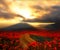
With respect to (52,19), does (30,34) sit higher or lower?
lower

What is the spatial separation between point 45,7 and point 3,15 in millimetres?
502

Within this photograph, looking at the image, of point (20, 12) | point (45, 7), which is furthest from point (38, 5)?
point (20, 12)

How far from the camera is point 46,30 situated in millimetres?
1624

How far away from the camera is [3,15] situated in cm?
165

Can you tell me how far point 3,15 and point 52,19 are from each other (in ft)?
1.88

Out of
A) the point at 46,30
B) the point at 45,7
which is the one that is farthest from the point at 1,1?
the point at 46,30

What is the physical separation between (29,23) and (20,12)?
0.56 feet

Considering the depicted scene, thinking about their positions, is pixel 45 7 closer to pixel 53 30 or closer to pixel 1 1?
pixel 53 30

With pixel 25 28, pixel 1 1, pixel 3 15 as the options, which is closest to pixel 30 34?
pixel 25 28

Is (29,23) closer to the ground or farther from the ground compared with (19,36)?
farther from the ground

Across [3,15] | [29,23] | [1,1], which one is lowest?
[29,23]

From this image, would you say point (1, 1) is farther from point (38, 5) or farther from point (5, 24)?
point (38, 5)

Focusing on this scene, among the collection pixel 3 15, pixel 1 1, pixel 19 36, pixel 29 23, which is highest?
pixel 1 1

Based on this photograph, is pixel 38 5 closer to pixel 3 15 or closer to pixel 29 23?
pixel 29 23
